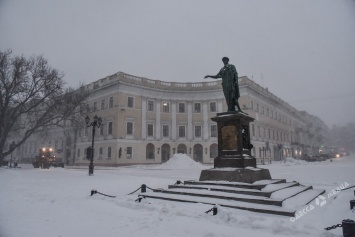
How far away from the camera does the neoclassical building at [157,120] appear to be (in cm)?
3816

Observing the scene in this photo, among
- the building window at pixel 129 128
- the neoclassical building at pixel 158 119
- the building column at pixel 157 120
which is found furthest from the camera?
the building column at pixel 157 120

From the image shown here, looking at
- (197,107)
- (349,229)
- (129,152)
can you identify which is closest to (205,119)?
(197,107)

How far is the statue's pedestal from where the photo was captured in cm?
930

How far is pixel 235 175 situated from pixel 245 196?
1.54 m

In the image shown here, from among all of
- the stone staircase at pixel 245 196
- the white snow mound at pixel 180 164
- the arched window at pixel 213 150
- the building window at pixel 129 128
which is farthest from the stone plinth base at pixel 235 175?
the arched window at pixel 213 150

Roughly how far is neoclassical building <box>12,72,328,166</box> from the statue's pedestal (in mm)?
28034

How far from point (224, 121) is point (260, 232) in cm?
585

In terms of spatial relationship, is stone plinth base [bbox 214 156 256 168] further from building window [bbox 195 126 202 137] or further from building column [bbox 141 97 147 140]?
building window [bbox 195 126 202 137]

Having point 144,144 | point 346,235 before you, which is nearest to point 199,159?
point 144,144

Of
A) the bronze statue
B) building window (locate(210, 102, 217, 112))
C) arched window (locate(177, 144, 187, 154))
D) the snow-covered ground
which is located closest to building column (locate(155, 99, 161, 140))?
arched window (locate(177, 144, 187, 154))

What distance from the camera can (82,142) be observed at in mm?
44375

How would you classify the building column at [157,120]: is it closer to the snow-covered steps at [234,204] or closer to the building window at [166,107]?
the building window at [166,107]

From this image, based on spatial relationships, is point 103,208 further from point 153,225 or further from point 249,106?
point 249,106

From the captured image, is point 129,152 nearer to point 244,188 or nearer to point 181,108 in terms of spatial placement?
point 181,108
